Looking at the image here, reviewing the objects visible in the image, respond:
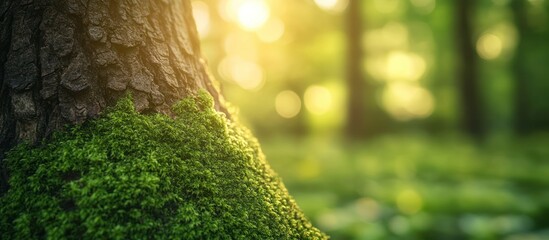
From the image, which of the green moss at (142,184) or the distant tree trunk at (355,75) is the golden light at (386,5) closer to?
the distant tree trunk at (355,75)

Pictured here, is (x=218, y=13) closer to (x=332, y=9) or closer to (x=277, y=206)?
(x=332, y=9)

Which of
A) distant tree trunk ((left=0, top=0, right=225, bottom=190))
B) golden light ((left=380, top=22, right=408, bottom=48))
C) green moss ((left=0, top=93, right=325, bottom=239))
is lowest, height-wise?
green moss ((left=0, top=93, right=325, bottom=239))

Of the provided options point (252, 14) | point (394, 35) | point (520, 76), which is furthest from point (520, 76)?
point (252, 14)

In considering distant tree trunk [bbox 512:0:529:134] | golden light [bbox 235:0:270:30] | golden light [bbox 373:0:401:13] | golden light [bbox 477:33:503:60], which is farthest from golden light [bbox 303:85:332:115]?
distant tree trunk [bbox 512:0:529:134]

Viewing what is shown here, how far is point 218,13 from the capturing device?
18766mm

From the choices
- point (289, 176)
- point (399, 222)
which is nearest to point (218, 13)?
point (289, 176)

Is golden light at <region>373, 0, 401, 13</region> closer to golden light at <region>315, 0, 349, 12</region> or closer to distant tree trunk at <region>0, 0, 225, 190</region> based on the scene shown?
golden light at <region>315, 0, 349, 12</region>

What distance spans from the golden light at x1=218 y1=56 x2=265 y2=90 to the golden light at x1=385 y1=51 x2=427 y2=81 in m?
6.97

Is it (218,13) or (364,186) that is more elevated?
(218,13)

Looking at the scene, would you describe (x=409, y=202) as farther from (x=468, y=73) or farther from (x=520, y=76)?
(x=520, y=76)

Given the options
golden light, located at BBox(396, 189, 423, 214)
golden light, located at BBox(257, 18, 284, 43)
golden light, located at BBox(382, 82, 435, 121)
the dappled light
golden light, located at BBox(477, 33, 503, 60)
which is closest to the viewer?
golden light, located at BBox(396, 189, 423, 214)

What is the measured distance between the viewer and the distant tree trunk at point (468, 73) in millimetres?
15320

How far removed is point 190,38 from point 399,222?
15.2 ft

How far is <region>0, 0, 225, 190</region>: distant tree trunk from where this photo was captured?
1.62 metres
